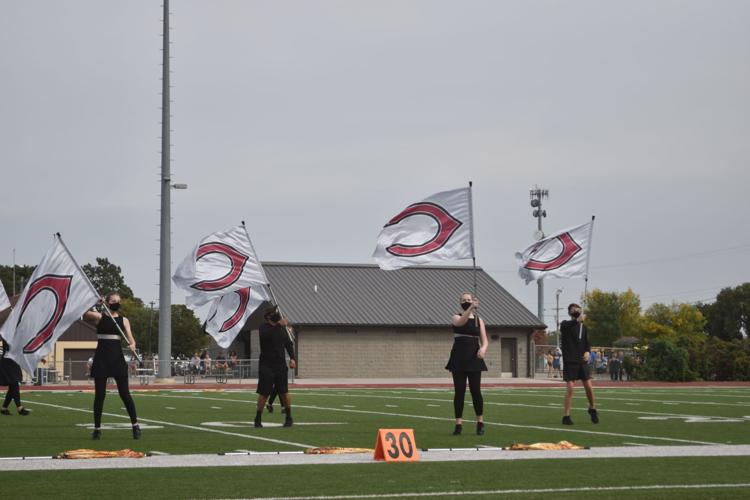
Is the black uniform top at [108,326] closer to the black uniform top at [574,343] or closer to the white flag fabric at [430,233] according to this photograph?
the white flag fabric at [430,233]

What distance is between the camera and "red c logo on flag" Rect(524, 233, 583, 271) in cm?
2575

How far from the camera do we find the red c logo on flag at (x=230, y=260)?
2722 cm

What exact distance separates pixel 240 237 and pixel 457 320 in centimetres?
1130

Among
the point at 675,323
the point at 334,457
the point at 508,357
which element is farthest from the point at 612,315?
the point at 334,457

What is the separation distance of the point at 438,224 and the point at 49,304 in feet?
23.2

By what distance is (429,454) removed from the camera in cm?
1351

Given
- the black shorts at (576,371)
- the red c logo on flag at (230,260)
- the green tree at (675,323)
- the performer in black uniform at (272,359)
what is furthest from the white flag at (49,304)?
the green tree at (675,323)

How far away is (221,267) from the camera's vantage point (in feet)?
90.5

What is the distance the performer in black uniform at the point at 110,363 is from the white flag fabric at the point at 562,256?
38.9 feet

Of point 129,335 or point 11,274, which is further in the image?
point 11,274

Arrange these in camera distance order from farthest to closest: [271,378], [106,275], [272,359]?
[106,275], [272,359], [271,378]

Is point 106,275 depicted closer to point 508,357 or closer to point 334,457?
point 508,357

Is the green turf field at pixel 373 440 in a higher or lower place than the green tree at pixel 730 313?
lower

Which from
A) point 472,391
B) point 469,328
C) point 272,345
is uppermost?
point 469,328
